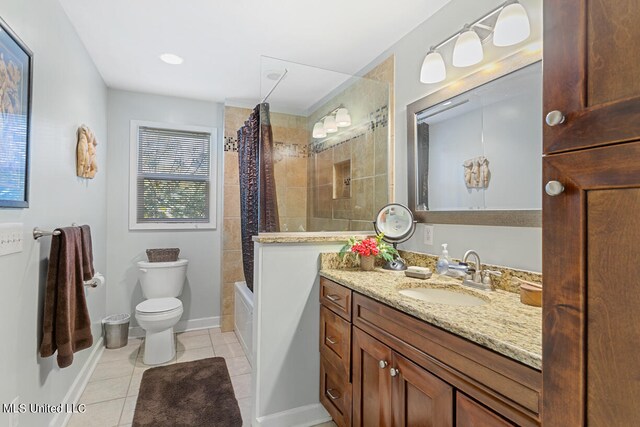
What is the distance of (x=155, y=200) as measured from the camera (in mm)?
3262

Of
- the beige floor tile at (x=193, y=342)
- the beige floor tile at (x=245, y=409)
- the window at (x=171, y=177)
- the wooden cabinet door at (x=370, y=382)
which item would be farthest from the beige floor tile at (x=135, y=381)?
the wooden cabinet door at (x=370, y=382)

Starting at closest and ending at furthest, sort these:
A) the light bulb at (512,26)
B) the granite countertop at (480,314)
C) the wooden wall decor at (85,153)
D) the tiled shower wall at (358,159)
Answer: the granite countertop at (480,314) → the light bulb at (512,26) → the wooden wall decor at (85,153) → the tiled shower wall at (358,159)

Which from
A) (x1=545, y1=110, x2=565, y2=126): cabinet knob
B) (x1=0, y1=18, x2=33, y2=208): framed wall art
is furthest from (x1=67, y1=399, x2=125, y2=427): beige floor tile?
(x1=545, y1=110, x2=565, y2=126): cabinet knob

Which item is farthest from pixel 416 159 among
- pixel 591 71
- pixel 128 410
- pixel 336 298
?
pixel 128 410

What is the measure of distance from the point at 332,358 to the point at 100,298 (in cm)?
228

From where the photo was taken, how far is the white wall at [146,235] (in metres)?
3.10

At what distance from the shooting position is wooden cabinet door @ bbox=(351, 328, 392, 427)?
1311mm

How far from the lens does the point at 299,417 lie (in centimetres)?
188

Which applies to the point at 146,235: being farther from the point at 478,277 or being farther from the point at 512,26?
the point at 512,26

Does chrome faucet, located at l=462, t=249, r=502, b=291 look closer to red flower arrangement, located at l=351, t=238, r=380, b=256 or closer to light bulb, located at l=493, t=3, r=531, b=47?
red flower arrangement, located at l=351, t=238, r=380, b=256

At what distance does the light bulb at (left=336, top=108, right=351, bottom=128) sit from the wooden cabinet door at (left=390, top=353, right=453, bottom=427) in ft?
5.97

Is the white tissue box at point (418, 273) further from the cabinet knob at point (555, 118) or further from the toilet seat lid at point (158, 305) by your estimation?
the toilet seat lid at point (158, 305)

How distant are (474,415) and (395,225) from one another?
1.20 metres

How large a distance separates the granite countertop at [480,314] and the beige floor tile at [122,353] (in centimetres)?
228
